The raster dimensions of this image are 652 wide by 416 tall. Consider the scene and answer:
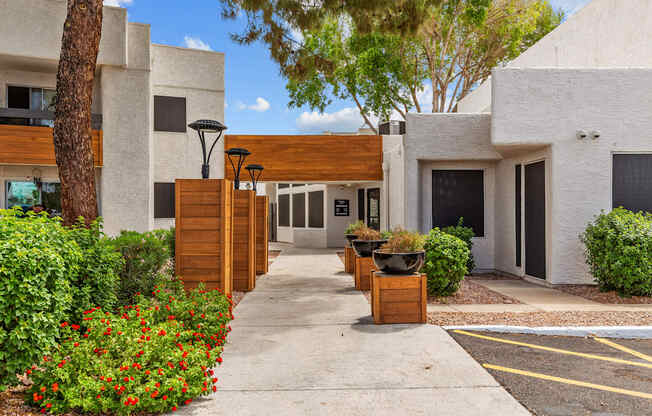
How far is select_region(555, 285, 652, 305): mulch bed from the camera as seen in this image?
7582 mm

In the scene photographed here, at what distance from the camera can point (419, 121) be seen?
11.0m

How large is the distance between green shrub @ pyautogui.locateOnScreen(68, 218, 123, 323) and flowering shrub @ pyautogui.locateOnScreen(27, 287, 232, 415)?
0.16 metres

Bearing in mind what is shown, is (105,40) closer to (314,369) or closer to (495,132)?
(495,132)

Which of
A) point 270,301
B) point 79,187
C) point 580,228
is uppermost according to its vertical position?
point 79,187

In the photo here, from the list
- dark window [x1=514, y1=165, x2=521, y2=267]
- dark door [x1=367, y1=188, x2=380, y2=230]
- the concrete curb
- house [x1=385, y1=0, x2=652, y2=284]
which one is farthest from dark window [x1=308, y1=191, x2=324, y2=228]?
the concrete curb

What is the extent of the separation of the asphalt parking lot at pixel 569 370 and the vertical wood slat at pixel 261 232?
6573mm

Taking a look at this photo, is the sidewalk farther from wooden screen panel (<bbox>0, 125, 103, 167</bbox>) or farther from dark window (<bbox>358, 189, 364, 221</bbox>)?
dark window (<bbox>358, 189, 364, 221</bbox>)

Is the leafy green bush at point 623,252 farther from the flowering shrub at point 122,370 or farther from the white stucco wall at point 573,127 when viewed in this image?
the flowering shrub at point 122,370

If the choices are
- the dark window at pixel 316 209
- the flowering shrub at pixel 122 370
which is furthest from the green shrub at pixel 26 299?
the dark window at pixel 316 209

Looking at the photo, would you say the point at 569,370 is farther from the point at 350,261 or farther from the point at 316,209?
the point at 316,209

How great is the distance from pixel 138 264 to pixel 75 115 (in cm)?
227

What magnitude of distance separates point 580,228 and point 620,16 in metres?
5.09

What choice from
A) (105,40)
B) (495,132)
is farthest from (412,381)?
(105,40)

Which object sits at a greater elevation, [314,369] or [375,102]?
[375,102]
